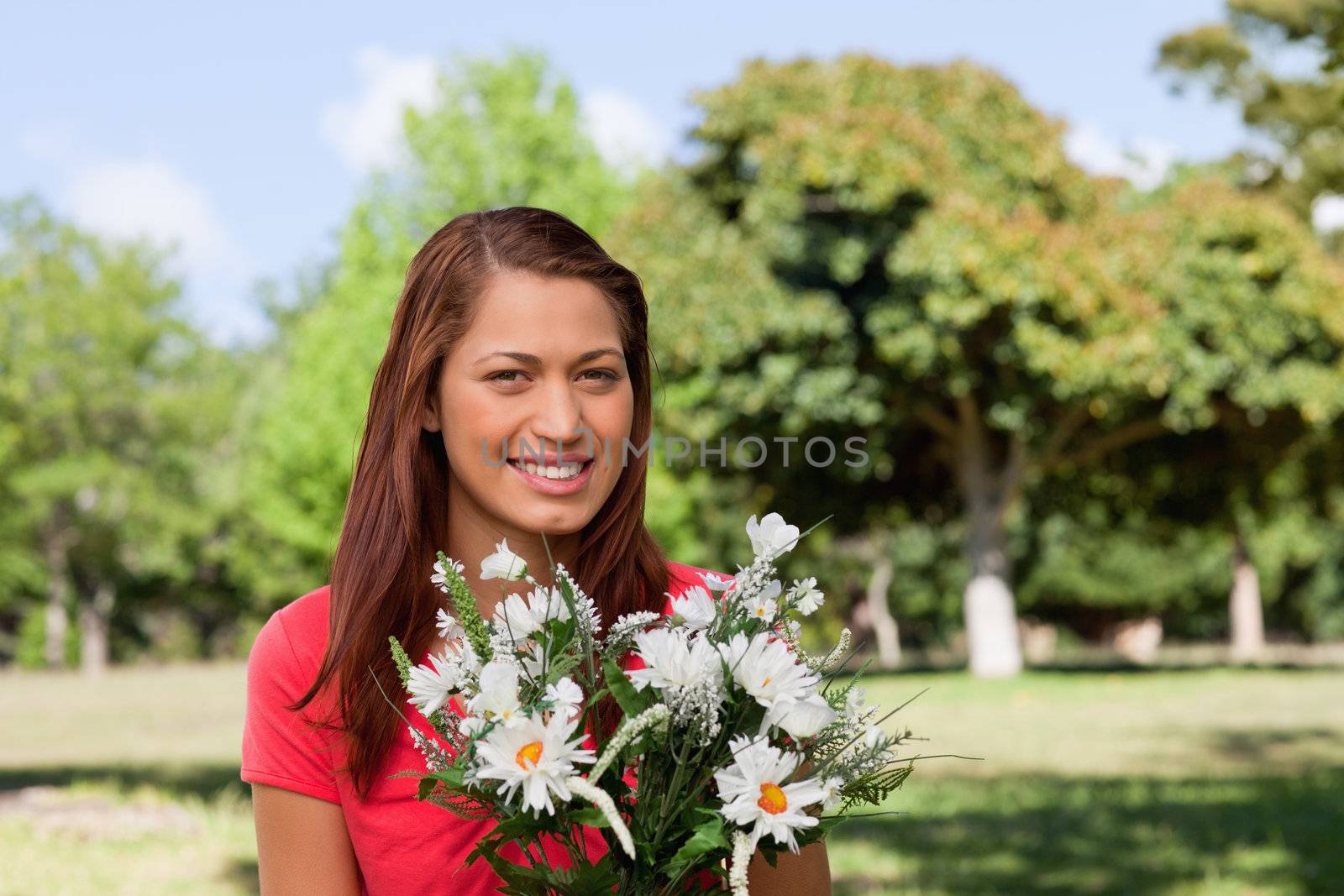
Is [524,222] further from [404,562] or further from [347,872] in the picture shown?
[347,872]

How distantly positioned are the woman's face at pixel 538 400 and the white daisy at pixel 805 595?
0.37 meters

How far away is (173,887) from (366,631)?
566 centimetres

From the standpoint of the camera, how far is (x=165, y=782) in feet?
35.0

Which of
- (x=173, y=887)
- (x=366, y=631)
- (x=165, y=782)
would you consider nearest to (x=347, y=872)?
(x=366, y=631)

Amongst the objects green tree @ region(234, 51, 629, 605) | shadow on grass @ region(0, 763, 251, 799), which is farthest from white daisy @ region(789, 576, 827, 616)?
green tree @ region(234, 51, 629, 605)

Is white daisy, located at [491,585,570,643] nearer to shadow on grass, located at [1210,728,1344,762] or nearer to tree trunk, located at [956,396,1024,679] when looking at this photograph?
shadow on grass, located at [1210,728,1344,762]

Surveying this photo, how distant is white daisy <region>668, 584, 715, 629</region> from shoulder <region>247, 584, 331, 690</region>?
2.01 feet

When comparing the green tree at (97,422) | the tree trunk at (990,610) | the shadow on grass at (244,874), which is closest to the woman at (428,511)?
the shadow on grass at (244,874)

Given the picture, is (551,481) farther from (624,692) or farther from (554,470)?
(624,692)

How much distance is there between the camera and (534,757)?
148cm

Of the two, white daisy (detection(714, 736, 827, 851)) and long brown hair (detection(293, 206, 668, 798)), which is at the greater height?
long brown hair (detection(293, 206, 668, 798))

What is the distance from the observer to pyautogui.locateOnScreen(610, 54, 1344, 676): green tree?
1639 cm

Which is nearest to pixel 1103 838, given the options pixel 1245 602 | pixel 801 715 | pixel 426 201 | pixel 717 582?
pixel 717 582

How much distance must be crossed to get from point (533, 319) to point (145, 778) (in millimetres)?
10485
